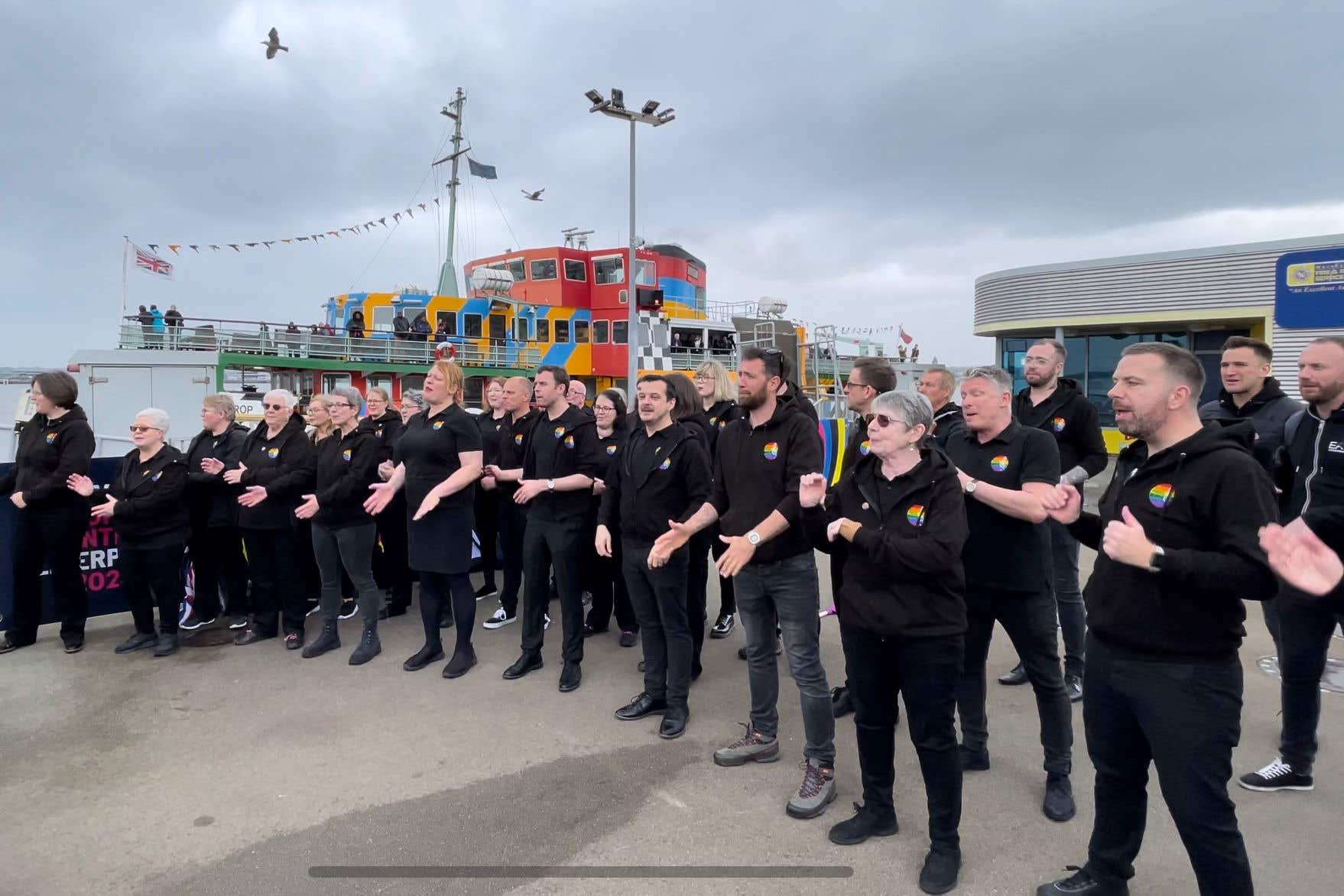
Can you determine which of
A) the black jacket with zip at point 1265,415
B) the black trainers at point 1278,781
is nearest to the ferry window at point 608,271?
the black jacket with zip at point 1265,415

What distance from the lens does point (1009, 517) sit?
3156 mm

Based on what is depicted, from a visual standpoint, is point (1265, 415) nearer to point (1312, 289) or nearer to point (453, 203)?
point (1312, 289)

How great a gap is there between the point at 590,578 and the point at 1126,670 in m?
4.11

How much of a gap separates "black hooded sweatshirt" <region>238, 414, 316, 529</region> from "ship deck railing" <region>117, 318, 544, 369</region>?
40.1 feet

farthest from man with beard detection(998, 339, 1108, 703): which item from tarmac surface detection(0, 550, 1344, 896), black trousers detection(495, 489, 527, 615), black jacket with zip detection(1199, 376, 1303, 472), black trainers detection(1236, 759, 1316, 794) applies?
black trousers detection(495, 489, 527, 615)

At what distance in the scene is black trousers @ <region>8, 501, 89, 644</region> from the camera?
5152mm

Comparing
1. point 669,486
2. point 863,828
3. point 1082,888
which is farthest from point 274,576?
point 1082,888

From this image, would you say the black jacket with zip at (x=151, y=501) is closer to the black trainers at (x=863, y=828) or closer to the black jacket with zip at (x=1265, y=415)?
the black trainers at (x=863, y=828)

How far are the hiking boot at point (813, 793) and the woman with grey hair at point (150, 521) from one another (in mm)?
4413

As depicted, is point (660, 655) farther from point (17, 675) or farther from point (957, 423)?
point (17, 675)

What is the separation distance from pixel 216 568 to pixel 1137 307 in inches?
713

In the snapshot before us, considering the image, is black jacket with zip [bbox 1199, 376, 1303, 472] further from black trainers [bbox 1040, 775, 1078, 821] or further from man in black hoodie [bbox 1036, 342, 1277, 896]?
man in black hoodie [bbox 1036, 342, 1277, 896]

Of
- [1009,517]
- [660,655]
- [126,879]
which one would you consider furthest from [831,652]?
[126,879]

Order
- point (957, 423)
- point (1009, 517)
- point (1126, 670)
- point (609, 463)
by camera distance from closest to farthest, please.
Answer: point (1126, 670) < point (1009, 517) < point (957, 423) < point (609, 463)
